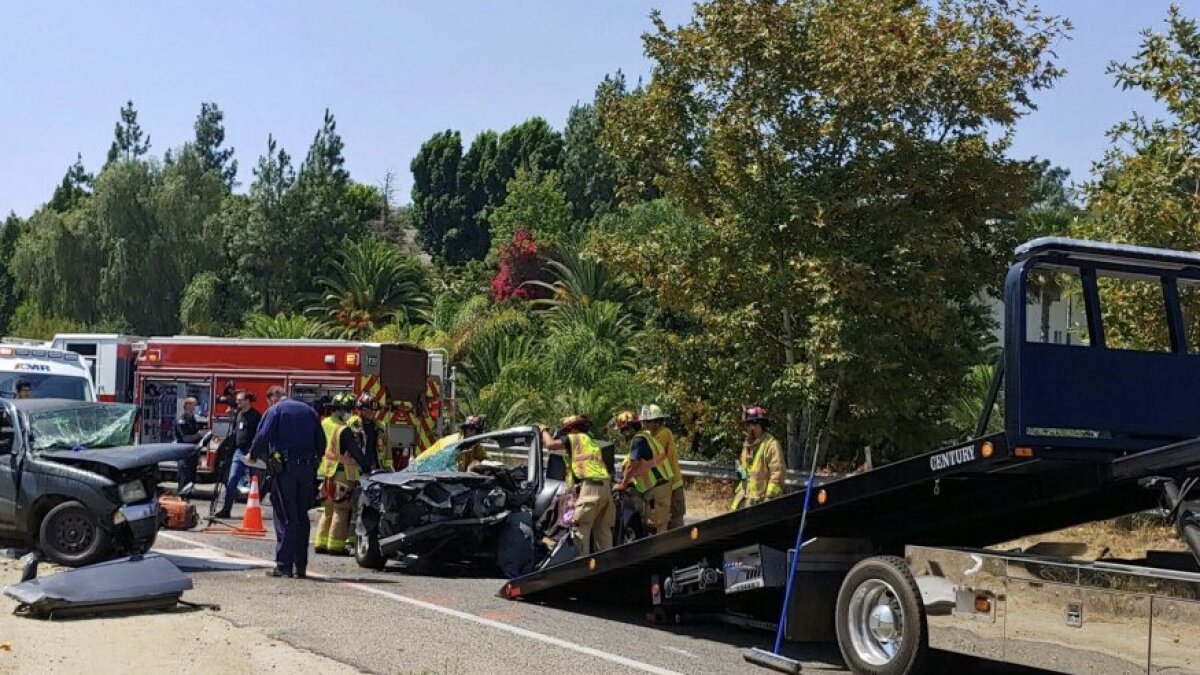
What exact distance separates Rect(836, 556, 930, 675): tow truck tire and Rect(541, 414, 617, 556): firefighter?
150 inches

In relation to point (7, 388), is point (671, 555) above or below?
below

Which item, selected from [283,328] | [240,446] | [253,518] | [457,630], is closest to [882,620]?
[457,630]

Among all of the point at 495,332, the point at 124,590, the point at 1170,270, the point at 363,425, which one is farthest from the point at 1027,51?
the point at 495,332

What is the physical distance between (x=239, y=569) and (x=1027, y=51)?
1254 centimetres

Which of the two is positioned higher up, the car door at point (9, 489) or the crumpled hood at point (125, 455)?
the crumpled hood at point (125, 455)

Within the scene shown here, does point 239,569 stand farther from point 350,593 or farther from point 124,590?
point 124,590

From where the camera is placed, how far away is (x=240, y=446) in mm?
18609

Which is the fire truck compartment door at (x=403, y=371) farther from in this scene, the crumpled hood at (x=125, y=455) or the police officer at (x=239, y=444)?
the crumpled hood at (x=125, y=455)

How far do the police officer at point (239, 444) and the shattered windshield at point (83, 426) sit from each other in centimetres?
368

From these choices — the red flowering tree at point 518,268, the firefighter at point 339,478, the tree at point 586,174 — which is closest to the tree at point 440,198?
the tree at point 586,174

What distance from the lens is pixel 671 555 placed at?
991 cm

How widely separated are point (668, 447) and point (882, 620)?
19.5 ft

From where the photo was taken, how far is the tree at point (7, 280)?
65438 mm

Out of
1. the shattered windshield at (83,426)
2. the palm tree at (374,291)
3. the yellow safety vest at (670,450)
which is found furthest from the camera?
the palm tree at (374,291)
